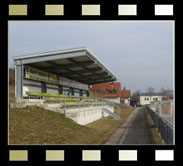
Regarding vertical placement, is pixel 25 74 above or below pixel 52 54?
below

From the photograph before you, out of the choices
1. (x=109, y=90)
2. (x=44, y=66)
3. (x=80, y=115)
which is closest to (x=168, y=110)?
(x=80, y=115)

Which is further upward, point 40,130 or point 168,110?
point 168,110

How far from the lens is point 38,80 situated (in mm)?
21000

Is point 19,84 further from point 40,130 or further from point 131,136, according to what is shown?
point 131,136

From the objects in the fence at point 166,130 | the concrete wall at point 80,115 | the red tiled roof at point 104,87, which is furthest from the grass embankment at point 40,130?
the red tiled roof at point 104,87

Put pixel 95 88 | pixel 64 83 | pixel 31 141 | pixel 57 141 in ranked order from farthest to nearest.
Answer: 1. pixel 95 88
2. pixel 64 83
3. pixel 57 141
4. pixel 31 141

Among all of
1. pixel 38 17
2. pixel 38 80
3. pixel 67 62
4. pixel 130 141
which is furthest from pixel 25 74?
pixel 38 17

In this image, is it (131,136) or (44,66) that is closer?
(131,136)

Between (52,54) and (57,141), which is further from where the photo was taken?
(52,54)

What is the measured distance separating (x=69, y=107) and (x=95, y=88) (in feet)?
172

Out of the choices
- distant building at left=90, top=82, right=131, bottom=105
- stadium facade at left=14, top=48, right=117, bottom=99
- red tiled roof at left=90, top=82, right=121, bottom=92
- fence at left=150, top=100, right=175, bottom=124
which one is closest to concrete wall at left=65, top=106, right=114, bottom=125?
stadium facade at left=14, top=48, right=117, bottom=99

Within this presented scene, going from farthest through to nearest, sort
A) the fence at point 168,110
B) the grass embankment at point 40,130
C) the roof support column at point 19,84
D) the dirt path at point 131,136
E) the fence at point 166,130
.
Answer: the roof support column at point 19,84
the dirt path at point 131,136
the grass embankment at point 40,130
the fence at point 168,110
the fence at point 166,130

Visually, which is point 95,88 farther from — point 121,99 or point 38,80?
point 38,80

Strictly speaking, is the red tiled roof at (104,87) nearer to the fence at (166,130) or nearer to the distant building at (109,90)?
Result: the distant building at (109,90)
